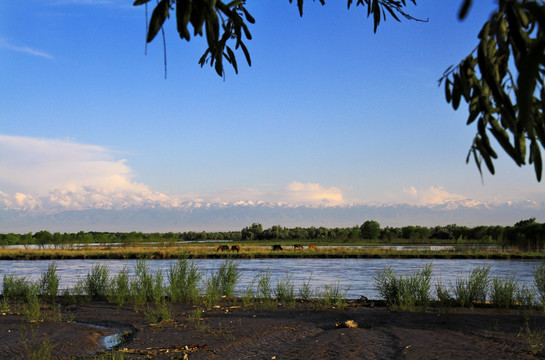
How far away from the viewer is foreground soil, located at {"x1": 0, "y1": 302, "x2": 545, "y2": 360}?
7113 mm

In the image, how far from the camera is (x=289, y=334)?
8.38 meters

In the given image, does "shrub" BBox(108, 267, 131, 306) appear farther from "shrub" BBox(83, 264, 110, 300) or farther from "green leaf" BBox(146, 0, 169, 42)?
"green leaf" BBox(146, 0, 169, 42)

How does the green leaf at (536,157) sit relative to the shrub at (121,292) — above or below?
above

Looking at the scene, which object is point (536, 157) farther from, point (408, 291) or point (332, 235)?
point (332, 235)

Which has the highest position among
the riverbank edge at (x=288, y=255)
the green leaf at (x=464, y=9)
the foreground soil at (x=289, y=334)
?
the green leaf at (x=464, y=9)

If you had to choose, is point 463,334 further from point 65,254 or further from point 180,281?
point 65,254

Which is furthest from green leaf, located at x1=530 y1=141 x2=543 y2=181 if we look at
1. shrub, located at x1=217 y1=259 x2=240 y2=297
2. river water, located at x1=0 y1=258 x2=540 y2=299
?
river water, located at x1=0 y1=258 x2=540 y2=299

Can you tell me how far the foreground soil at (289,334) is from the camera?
7.11 meters

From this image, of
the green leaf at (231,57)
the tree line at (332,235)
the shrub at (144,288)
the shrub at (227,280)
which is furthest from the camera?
the tree line at (332,235)

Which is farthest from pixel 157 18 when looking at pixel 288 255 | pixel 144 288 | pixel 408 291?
pixel 288 255

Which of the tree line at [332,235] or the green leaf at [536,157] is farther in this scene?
the tree line at [332,235]

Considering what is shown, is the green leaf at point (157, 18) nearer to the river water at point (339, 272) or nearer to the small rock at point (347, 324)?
the small rock at point (347, 324)

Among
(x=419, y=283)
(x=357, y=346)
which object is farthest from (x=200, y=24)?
(x=419, y=283)

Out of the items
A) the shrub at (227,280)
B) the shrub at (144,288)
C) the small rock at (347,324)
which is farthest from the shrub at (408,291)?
the shrub at (144,288)
